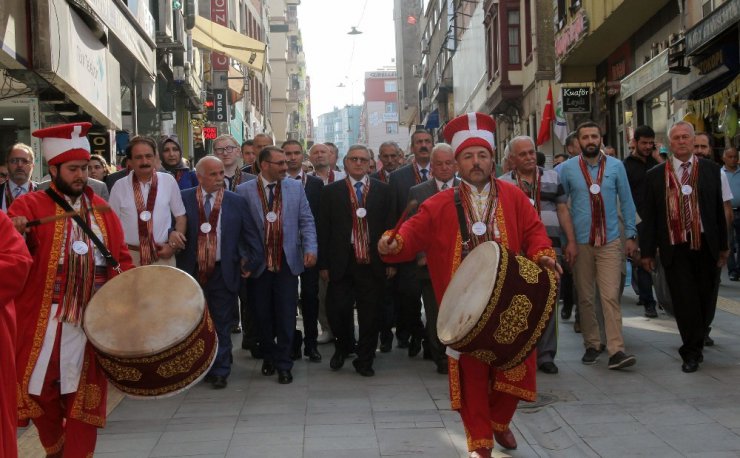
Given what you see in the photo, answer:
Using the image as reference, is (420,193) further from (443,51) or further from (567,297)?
(443,51)

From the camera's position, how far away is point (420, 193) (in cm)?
866

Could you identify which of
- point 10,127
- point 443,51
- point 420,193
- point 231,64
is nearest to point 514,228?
point 420,193

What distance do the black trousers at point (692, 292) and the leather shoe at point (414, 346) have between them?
7.90 feet

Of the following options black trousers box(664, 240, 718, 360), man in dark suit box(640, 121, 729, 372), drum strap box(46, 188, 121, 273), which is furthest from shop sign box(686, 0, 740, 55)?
drum strap box(46, 188, 121, 273)

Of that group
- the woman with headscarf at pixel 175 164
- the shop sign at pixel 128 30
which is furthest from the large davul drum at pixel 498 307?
the shop sign at pixel 128 30

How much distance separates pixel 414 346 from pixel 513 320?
4.52 m

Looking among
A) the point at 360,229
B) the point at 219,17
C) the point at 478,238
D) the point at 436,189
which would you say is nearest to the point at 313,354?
the point at 360,229

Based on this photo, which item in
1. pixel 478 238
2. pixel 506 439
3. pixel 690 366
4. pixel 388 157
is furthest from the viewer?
pixel 388 157

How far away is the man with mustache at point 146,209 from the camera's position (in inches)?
314

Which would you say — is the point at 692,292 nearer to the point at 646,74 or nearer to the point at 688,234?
the point at 688,234

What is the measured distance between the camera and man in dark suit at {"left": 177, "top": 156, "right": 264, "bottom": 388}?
8430 millimetres

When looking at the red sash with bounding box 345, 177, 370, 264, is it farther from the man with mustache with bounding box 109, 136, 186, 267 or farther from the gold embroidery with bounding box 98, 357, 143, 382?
the gold embroidery with bounding box 98, 357, 143, 382

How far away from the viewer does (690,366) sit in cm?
813

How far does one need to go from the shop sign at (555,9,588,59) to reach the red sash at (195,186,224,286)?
15.2 meters
